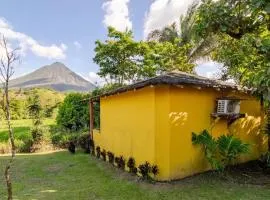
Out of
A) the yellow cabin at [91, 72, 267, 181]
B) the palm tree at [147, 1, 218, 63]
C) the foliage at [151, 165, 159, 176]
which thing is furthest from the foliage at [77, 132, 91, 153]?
the palm tree at [147, 1, 218, 63]

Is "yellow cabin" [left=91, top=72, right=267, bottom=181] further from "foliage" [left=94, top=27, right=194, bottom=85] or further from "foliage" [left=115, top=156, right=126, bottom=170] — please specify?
"foliage" [left=94, top=27, right=194, bottom=85]

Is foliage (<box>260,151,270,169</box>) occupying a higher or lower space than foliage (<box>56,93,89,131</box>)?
lower

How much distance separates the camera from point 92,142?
17250 millimetres

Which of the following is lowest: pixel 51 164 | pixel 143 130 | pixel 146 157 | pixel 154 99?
Result: pixel 51 164

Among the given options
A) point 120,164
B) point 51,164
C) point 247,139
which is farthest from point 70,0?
point 247,139

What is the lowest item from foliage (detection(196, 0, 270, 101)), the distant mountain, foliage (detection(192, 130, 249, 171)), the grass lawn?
the grass lawn

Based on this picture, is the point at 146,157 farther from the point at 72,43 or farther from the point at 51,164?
the point at 72,43

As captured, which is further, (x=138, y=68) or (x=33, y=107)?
(x=33, y=107)

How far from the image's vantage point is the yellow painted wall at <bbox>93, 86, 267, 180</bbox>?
9.82 metres

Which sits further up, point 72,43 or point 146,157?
point 72,43

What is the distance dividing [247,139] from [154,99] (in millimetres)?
4560

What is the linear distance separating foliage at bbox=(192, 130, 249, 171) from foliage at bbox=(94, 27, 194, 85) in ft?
46.2

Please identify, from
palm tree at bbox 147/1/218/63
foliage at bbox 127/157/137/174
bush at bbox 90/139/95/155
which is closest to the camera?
foliage at bbox 127/157/137/174

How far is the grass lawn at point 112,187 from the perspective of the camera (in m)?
8.66
